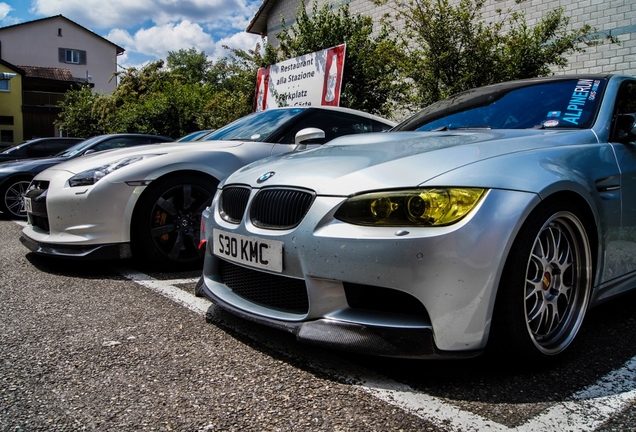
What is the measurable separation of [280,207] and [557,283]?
1.33 meters

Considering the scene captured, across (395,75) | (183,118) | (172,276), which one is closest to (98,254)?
(172,276)

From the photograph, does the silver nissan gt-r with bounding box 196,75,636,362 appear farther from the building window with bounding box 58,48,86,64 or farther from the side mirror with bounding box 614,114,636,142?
the building window with bounding box 58,48,86,64

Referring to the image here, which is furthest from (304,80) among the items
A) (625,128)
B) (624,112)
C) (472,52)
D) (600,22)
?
(625,128)

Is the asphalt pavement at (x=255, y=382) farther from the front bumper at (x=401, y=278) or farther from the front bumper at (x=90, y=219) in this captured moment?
the front bumper at (x=90, y=219)

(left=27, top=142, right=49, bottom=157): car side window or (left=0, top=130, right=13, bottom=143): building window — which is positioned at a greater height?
(left=0, top=130, right=13, bottom=143): building window

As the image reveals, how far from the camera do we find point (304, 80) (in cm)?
1110

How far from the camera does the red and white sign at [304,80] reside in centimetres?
1030

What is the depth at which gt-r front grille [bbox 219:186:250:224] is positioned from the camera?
2754mm

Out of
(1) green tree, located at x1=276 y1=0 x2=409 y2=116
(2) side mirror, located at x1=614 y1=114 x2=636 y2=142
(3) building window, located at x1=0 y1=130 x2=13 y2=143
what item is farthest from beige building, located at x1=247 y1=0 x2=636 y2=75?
(3) building window, located at x1=0 y1=130 x2=13 y2=143

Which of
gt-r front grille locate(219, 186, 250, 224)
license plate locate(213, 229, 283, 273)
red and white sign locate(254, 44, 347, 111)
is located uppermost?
red and white sign locate(254, 44, 347, 111)

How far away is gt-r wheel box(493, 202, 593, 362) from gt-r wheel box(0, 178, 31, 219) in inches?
312

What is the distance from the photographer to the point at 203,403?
2014 mm

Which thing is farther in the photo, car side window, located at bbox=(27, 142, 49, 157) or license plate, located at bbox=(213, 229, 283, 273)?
car side window, located at bbox=(27, 142, 49, 157)

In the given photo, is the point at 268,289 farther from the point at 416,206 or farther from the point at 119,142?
the point at 119,142
